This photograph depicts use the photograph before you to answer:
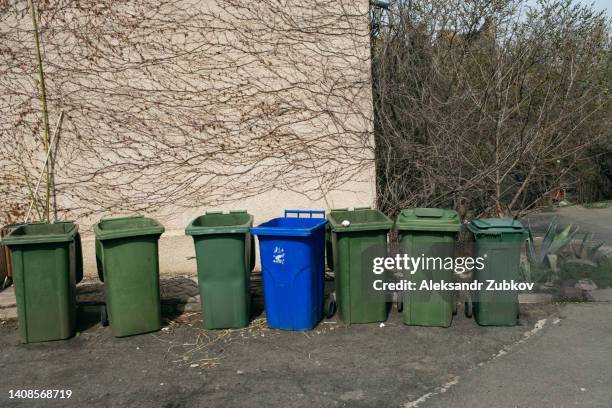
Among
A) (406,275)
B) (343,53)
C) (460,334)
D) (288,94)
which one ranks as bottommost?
(460,334)

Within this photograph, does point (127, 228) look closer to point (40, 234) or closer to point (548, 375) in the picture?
point (40, 234)

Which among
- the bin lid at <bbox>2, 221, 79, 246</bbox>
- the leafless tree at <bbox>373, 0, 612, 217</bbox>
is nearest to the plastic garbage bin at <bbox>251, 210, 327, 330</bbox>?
the bin lid at <bbox>2, 221, 79, 246</bbox>

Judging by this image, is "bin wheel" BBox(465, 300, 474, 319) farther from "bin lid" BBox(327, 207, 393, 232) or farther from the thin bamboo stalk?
the thin bamboo stalk

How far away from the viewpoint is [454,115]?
7.21 metres

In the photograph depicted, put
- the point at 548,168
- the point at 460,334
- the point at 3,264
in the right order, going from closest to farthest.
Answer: the point at 460,334 < the point at 3,264 < the point at 548,168

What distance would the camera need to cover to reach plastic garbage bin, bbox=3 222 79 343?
5039mm

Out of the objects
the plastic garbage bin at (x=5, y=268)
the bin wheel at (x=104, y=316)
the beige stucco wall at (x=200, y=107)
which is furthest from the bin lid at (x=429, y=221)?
the plastic garbage bin at (x=5, y=268)

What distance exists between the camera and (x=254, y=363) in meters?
4.61

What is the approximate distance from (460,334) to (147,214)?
4.21 metres

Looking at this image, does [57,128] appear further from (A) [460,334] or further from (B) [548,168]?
(B) [548,168]

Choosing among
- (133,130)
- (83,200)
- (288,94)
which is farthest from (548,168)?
(83,200)

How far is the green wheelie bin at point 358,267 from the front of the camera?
5.25 meters

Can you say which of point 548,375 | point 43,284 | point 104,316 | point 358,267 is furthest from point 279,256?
point 548,375

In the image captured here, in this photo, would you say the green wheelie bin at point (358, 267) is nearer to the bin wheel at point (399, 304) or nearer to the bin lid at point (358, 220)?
the bin lid at point (358, 220)
